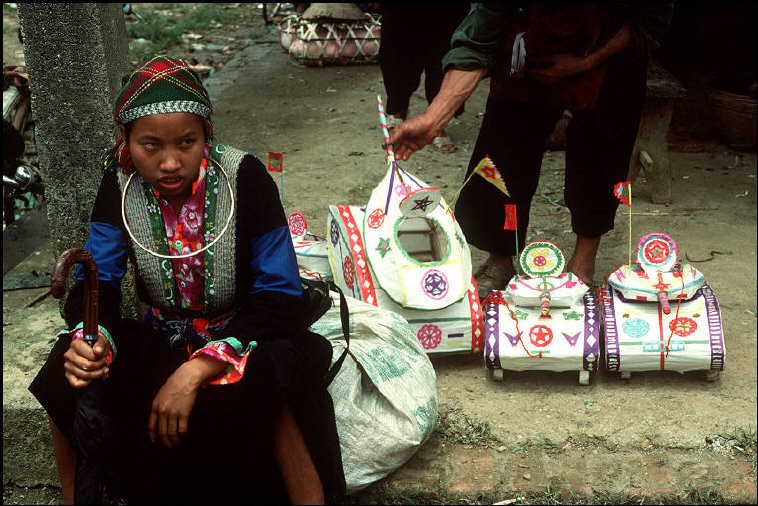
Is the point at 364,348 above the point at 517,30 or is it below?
below

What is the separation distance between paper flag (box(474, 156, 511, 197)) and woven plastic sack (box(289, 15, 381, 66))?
182 inches

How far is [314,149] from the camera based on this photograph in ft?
18.4

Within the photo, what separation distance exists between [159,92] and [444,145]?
3402 millimetres

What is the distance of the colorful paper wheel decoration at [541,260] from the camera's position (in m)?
3.08

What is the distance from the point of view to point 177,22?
Answer: 10.6 meters

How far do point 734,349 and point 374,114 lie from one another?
360 cm

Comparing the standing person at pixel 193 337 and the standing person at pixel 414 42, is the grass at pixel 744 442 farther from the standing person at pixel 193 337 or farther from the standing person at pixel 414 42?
the standing person at pixel 414 42

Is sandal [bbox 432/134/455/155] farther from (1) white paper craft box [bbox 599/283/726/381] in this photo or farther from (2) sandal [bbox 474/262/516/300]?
(1) white paper craft box [bbox 599/283/726/381]

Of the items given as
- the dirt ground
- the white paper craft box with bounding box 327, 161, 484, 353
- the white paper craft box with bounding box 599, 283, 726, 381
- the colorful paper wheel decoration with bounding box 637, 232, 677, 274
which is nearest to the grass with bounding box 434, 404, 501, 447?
the dirt ground

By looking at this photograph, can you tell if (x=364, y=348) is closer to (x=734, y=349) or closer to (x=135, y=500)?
(x=135, y=500)

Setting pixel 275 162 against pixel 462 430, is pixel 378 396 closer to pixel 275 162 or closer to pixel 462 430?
pixel 462 430

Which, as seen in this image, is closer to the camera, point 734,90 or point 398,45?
point 398,45

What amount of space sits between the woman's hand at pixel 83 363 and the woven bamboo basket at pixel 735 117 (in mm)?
4420

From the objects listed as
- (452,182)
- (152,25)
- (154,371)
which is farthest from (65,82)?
(152,25)
